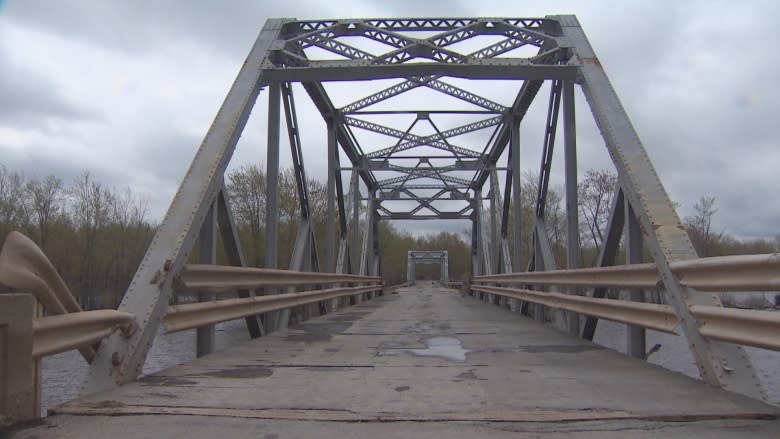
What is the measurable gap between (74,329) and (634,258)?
496 cm

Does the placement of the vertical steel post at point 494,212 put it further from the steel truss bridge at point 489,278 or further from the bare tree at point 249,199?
the bare tree at point 249,199

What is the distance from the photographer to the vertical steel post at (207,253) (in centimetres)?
587

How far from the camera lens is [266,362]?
17.2 ft

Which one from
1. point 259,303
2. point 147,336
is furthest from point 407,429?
point 259,303

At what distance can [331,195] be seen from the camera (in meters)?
15.3

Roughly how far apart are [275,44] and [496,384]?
21.5ft

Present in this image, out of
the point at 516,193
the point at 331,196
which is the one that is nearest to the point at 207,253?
the point at 331,196

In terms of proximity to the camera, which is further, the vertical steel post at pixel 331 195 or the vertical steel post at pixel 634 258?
the vertical steel post at pixel 331 195

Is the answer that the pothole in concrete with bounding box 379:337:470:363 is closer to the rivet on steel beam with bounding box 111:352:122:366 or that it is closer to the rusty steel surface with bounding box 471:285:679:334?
the rusty steel surface with bounding box 471:285:679:334

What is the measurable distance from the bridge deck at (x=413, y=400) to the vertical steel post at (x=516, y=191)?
8.15 meters

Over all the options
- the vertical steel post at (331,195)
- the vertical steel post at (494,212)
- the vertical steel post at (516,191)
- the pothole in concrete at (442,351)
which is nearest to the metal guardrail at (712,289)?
the pothole in concrete at (442,351)

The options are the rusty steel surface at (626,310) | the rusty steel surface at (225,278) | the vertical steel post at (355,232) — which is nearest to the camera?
the rusty steel surface at (626,310)

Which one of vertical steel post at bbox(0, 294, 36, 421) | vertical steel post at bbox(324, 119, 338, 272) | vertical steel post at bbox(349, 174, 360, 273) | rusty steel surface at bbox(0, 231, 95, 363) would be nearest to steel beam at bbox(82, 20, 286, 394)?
rusty steel surface at bbox(0, 231, 95, 363)

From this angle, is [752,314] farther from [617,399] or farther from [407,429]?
[407,429]
